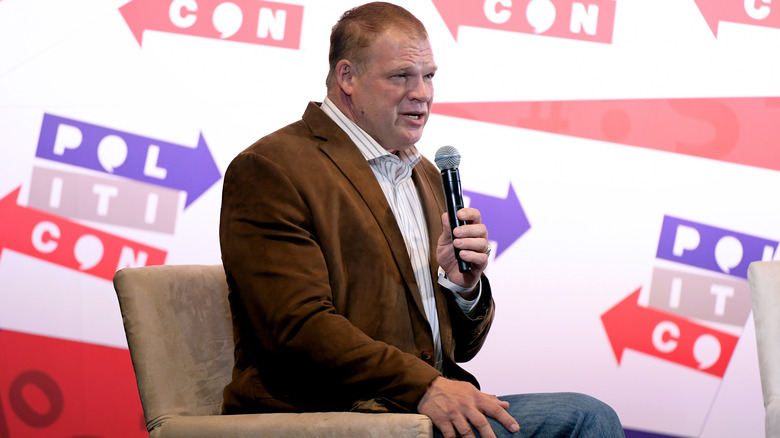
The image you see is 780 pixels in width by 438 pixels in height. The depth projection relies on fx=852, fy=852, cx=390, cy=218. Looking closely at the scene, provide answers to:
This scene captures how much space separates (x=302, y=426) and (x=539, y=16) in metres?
2.31

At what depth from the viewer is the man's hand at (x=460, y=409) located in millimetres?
1620

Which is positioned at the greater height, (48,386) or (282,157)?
(282,157)

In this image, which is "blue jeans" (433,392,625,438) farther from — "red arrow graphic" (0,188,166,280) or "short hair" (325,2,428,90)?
"red arrow graphic" (0,188,166,280)

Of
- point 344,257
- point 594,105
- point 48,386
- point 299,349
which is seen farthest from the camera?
point 594,105

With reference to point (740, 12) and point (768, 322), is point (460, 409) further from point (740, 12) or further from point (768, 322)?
point (740, 12)

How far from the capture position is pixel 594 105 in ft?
11.3

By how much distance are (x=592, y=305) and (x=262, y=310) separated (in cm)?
204

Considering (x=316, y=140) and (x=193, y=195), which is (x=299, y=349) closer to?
(x=316, y=140)

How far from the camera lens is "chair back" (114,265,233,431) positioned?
1.83 meters

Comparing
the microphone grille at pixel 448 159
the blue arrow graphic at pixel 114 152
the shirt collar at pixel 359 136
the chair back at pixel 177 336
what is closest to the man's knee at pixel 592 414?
the microphone grille at pixel 448 159

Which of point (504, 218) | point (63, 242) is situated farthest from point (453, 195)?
point (63, 242)

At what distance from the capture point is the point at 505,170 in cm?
340

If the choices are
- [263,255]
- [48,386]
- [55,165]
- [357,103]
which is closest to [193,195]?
[55,165]

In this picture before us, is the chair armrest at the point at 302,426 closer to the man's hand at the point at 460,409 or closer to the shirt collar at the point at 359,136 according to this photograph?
the man's hand at the point at 460,409
